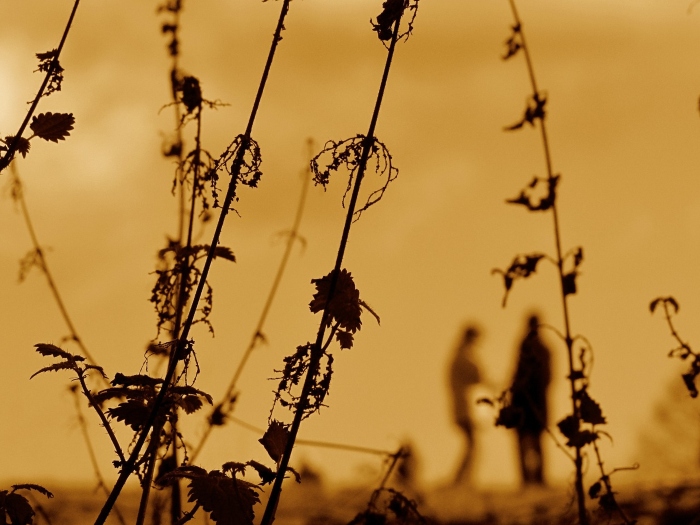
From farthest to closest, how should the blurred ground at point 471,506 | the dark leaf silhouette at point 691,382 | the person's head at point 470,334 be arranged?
the person's head at point 470,334 → the blurred ground at point 471,506 → the dark leaf silhouette at point 691,382

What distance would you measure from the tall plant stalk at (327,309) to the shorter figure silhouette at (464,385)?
13.6m

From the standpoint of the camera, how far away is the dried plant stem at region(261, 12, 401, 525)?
2008mm

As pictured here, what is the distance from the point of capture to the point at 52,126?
2555 mm

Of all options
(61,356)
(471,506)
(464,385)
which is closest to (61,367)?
(61,356)

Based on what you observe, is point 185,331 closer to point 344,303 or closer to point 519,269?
point 344,303

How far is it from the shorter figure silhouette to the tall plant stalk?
536 inches

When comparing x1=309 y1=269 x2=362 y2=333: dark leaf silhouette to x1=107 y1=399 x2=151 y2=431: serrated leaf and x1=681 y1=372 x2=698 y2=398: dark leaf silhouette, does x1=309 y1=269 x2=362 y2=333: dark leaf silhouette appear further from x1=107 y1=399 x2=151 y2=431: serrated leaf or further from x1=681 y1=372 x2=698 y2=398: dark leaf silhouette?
x1=681 y1=372 x2=698 y2=398: dark leaf silhouette

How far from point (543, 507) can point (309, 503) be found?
237 centimetres

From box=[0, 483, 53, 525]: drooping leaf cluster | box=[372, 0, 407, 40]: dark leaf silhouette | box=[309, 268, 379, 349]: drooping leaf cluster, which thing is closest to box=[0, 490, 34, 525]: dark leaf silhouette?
box=[0, 483, 53, 525]: drooping leaf cluster

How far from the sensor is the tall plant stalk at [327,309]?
2.01 m

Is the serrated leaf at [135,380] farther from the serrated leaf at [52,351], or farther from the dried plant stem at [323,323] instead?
the dried plant stem at [323,323]

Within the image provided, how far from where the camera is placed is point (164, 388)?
212cm

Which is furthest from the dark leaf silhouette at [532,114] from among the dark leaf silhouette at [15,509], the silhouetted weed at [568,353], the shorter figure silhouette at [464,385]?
the shorter figure silhouette at [464,385]

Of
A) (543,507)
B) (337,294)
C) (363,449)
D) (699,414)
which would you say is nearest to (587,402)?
(699,414)
